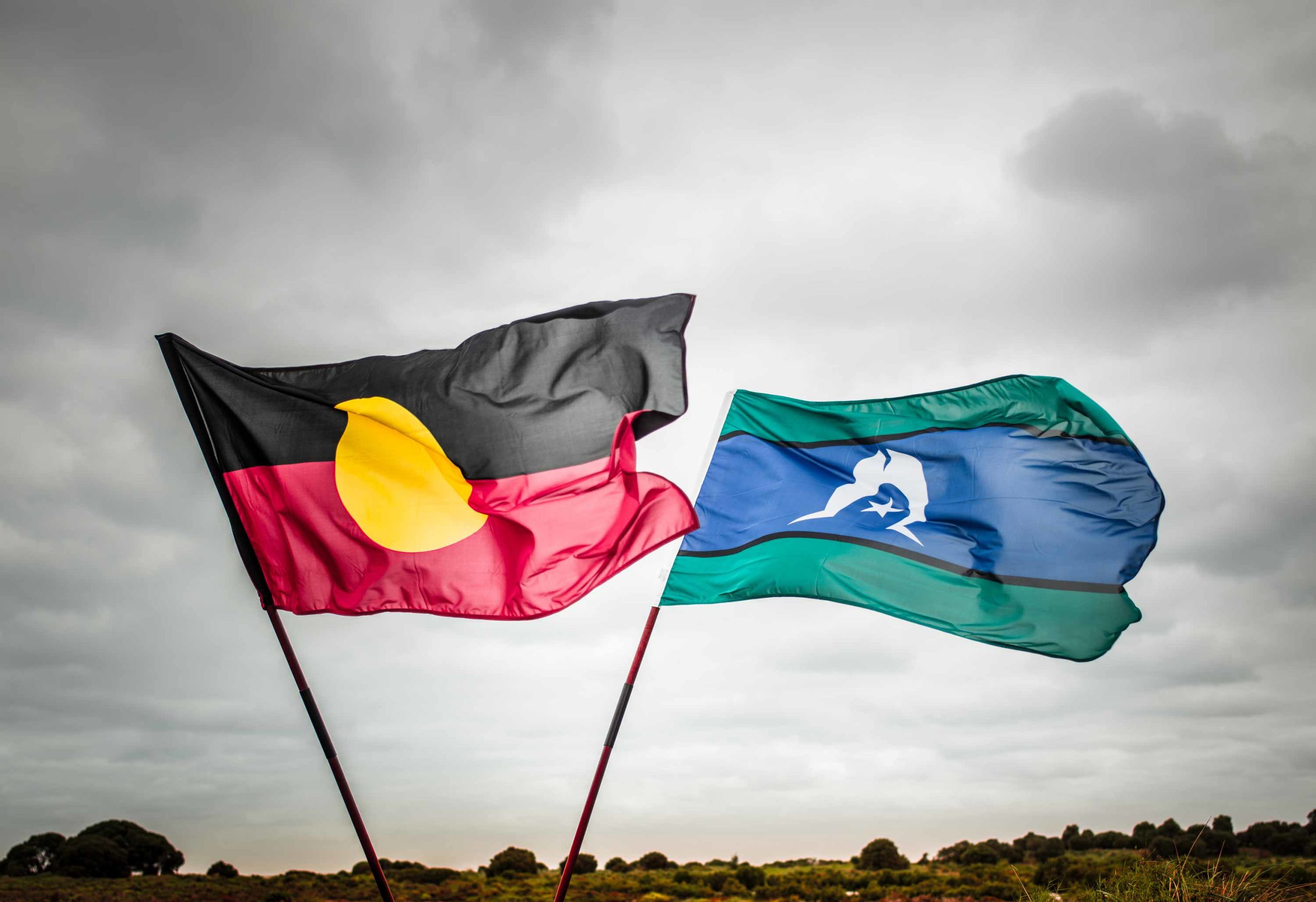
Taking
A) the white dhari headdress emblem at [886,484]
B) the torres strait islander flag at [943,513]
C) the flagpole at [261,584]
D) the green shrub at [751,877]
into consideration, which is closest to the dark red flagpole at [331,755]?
the flagpole at [261,584]

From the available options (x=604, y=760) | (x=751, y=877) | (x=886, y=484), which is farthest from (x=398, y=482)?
(x=751, y=877)

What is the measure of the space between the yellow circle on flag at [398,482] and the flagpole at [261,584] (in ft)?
→ 4.11

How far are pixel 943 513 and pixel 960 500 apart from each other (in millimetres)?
300

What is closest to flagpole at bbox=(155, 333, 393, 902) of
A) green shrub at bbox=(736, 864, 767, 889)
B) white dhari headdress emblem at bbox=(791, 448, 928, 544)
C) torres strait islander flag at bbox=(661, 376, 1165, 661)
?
torres strait islander flag at bbox=(661, 376, 1165, 661)

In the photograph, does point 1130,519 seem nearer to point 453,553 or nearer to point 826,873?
point 453,553

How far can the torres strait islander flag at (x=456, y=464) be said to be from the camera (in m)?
9.88

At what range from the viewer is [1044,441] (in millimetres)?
11500

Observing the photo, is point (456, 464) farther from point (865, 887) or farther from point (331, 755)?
point (865, 887)

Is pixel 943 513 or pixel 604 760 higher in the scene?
pixel 943 513

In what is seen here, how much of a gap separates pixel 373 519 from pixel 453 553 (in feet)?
3.58

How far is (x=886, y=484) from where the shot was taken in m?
11.7

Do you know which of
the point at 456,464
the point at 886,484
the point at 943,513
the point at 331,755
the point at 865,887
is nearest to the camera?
the point at 331,755

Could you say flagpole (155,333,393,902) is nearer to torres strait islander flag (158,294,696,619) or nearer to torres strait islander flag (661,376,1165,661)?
torres strait islander flag (158,294,696,619)

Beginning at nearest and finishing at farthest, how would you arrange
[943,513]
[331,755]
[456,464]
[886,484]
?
[331,755]
[456,464]
[943,513]
[886,484]
